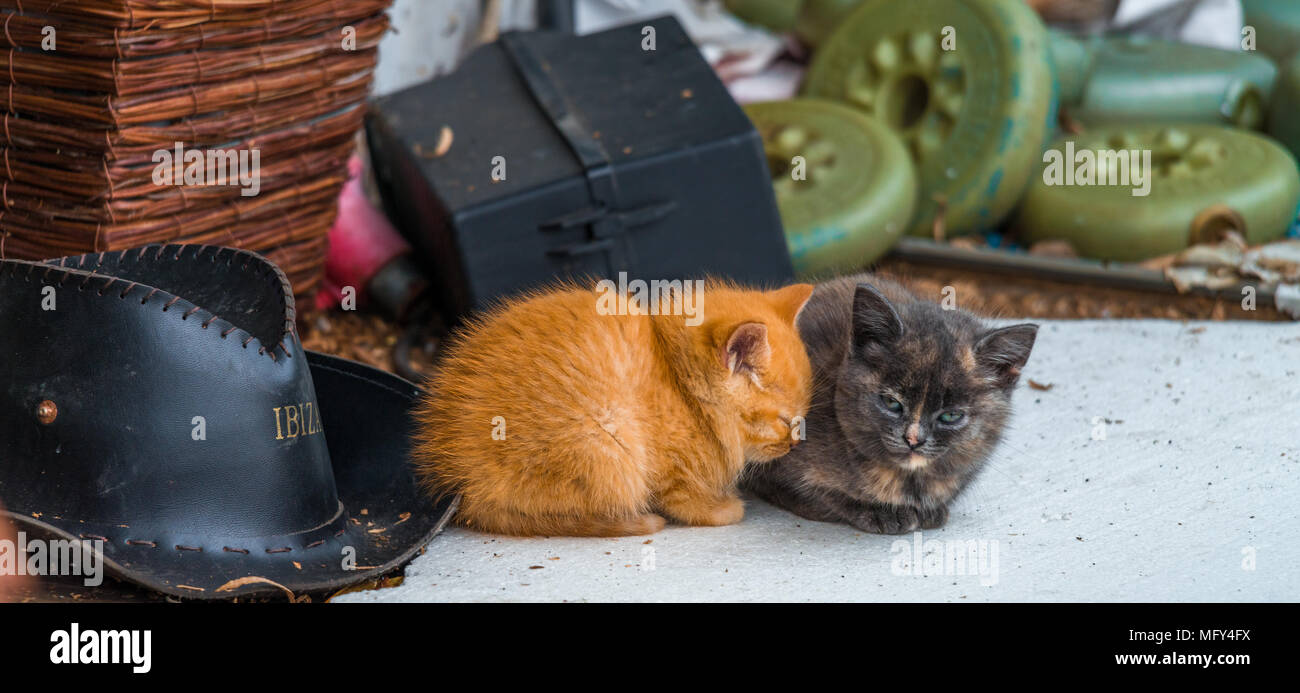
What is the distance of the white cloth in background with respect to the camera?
16.5ft

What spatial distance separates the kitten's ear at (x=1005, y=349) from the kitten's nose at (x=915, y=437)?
0.19 meters

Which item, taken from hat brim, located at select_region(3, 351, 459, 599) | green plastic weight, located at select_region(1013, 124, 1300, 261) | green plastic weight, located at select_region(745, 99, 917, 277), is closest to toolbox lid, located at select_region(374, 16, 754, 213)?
green plastic weight, located at select_region(745, 99, 917, 277)

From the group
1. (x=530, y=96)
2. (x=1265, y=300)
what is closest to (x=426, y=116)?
(x=530, y=96)

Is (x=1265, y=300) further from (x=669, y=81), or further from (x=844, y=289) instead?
(x=669, y=81)

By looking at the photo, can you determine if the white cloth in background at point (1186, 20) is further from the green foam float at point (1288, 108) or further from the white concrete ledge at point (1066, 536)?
the white concrete ledge at point (1066, 536)

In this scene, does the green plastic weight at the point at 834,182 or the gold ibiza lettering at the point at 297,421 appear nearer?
the gold ibiza lettering at the point at 297,421

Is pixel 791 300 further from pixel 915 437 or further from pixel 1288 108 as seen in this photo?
pixel 1288 108

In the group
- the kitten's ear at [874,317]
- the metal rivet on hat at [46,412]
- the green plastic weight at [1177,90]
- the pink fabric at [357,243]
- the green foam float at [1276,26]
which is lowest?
the metal rivet on hat at [46,412]

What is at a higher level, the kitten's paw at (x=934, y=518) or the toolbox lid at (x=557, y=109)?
the toolbox lid at (x=557, y=109)

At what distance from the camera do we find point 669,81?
3234 millimetres

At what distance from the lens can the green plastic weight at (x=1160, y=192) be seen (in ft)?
12.2

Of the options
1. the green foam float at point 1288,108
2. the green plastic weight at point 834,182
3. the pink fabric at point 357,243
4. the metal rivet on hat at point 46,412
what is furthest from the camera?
the green foam float at point 1288,108

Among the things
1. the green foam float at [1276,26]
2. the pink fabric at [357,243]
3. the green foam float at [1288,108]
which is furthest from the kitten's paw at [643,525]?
the green foam float at [1276,26]

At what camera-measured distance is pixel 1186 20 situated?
16.9 ft
